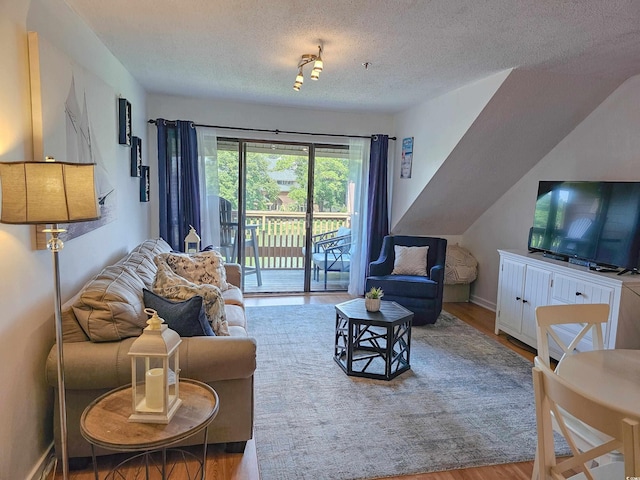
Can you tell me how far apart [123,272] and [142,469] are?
105cm

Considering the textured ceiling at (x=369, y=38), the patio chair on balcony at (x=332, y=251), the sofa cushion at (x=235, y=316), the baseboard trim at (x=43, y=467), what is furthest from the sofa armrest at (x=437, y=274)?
the baseboard trim at (x=43, y=467)

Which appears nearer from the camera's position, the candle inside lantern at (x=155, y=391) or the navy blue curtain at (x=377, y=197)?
the candle inside lantern at (x=155, y=391)

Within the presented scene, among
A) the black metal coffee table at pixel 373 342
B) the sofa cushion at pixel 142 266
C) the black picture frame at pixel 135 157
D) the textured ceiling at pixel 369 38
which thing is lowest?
the black metal coffee table at pixel 373 342

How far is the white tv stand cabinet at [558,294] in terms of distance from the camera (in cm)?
282

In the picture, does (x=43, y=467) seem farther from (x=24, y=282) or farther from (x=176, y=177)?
(x=176, y=177)

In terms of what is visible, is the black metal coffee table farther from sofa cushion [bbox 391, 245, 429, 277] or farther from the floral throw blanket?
sofa cushion [bbox 391, 245, 429, 277]

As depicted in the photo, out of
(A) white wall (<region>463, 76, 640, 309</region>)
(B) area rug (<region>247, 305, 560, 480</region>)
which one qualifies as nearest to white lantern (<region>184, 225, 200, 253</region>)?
(B) area rug (<region>247, 305, 560, 480</region>)

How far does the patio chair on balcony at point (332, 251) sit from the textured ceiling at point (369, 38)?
7.02ft

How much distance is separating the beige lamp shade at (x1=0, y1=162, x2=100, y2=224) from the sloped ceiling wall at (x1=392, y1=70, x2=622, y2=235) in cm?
309

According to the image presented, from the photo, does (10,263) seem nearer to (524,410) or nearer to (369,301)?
(369,301)

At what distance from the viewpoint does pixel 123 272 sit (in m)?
2.45

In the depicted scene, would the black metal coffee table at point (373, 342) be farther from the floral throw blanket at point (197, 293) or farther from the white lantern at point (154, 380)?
the white lantern at point (154, 380)

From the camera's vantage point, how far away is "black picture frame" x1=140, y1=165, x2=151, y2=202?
411cm

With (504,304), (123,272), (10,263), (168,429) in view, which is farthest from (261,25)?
(504,304)
